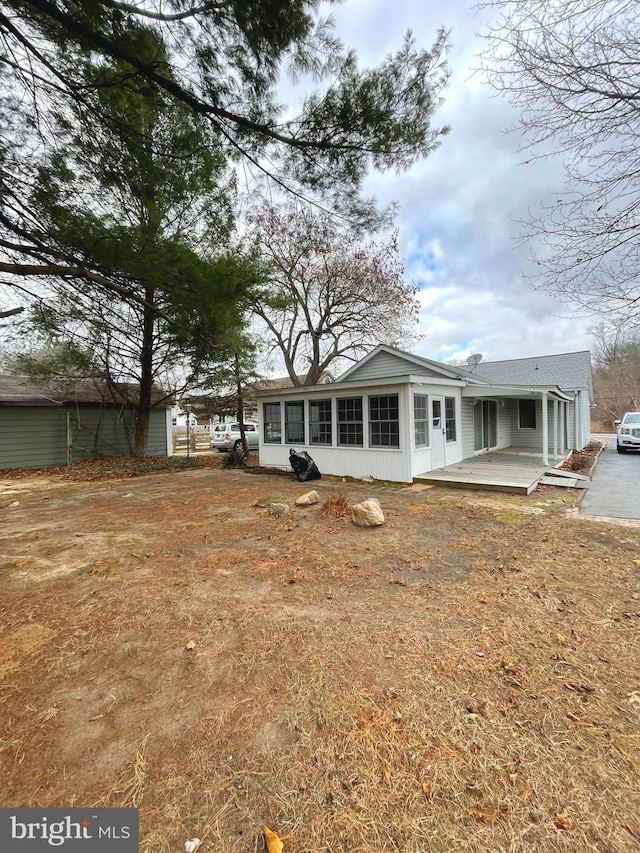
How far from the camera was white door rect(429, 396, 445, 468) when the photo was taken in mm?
9305

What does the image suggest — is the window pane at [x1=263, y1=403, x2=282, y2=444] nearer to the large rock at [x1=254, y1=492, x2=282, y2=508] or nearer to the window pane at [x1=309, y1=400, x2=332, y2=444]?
the window pane at [x1=309, y1=400, x2=332, y2=444]

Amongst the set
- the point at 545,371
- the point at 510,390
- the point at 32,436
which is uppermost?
the point at 545,371

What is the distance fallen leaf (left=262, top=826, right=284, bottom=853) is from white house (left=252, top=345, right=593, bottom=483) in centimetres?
731

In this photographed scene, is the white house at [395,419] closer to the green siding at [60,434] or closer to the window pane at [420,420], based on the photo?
the window pane at [420,420]

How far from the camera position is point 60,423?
12766 millimetres

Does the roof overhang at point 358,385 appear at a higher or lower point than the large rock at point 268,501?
higher

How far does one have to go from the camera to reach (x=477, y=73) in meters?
3.35

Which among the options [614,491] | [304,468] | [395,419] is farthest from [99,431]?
[614,491]

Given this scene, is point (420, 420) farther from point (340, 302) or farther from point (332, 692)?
point (340, 302)

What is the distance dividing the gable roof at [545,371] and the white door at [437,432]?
742 centimetres

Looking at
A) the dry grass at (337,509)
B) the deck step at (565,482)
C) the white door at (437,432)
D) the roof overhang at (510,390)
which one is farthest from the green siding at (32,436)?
the deck step at (565,482)

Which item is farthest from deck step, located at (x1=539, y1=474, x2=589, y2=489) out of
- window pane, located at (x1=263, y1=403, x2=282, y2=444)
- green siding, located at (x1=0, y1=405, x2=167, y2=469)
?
green siding, located at (x1=0, y1=405, x2=167, y2=469)

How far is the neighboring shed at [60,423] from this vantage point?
1183cm

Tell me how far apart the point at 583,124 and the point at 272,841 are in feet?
17.2
